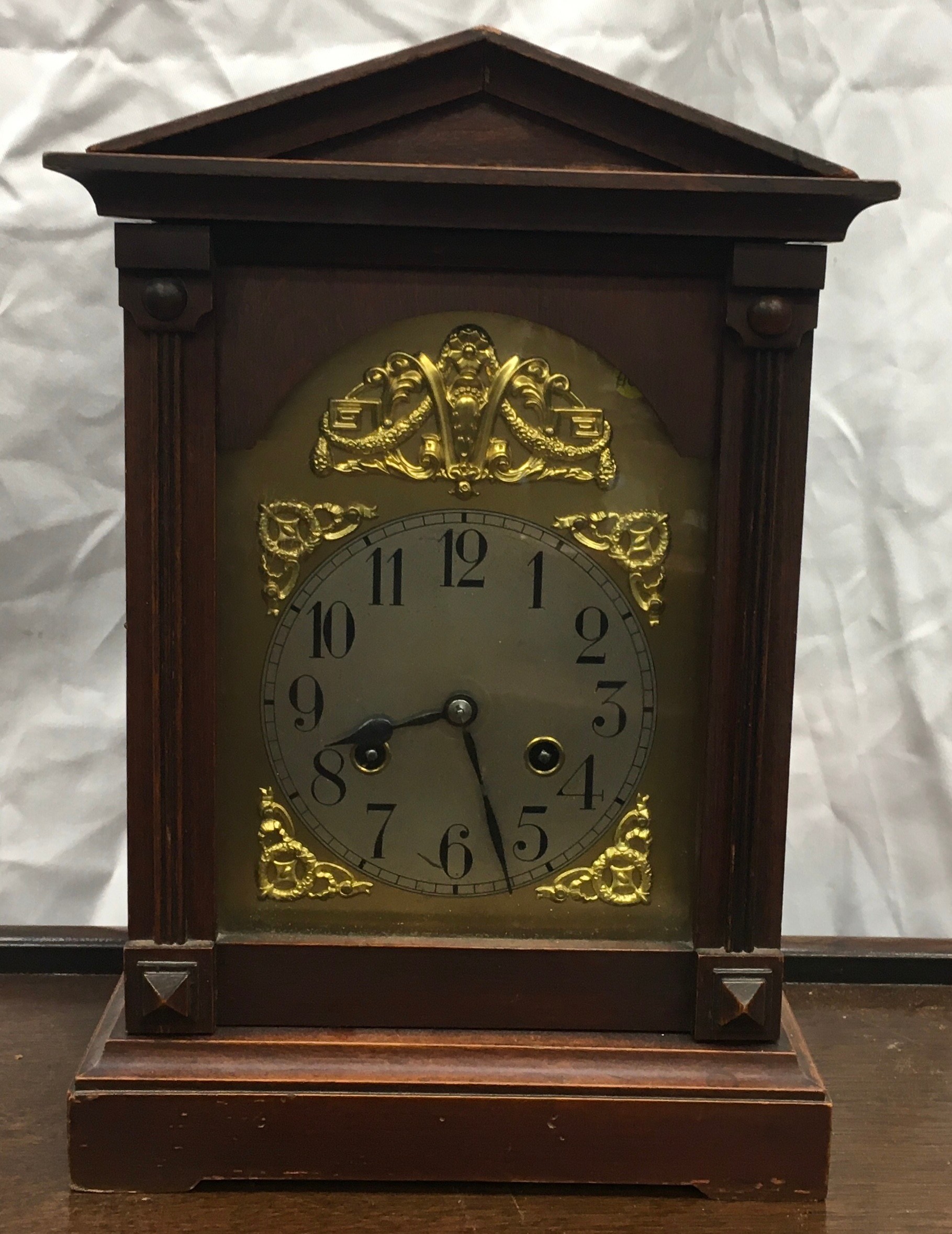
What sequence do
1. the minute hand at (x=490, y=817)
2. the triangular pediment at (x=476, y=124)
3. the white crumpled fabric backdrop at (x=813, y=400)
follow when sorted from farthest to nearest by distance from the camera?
the white crumpled fabric backdrop at (x=813, y=400), the minute hand at (x=490, y=817), the triangular pediment at (x=476, y=124)

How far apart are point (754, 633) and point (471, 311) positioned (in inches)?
11.0

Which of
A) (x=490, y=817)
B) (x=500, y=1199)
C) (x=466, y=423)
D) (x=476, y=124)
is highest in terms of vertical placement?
(x=476, y=124)

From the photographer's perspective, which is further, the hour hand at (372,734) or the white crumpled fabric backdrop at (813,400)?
the white crumpled fabric backdrop at (813,400)

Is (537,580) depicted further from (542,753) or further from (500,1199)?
(500,1199)

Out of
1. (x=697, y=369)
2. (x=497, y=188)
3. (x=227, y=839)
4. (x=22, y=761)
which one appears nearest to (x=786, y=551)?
(x=697, y=369)

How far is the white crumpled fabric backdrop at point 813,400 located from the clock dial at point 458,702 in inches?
17.2

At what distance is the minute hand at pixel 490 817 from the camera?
95 cm

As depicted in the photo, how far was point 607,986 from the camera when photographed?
96 cm

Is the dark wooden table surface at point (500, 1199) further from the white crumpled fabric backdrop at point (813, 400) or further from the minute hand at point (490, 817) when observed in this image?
the white crumpled fabric backdrop at point (813, 400)

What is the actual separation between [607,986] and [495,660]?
0.24 meters

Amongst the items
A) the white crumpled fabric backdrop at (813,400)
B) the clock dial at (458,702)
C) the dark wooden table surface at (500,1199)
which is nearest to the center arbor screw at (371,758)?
the clock dial at (458,702)

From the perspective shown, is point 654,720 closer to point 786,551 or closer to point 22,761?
point 786,551

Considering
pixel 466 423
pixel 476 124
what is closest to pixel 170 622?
pixel 466 423

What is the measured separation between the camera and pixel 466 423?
36.2 inches
